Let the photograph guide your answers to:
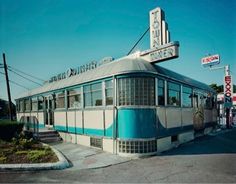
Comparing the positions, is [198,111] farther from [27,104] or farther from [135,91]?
[27,104]

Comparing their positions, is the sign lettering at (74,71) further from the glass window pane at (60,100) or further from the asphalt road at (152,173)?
the asphalt road at (152,173)

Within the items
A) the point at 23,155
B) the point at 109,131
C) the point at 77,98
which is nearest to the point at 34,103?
the point at 77,98

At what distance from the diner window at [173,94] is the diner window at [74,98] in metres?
5.19

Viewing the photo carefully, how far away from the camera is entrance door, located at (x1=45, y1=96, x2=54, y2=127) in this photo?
15734 millimetres

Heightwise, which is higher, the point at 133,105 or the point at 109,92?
the point at 109,92

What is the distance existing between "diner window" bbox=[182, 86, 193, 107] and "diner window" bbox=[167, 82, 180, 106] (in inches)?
31.4

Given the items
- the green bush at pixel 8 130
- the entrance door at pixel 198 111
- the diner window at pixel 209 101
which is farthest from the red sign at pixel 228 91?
the green bush at pixel 8 130

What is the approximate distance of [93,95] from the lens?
36.8ft

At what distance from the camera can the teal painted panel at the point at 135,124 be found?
9141mm

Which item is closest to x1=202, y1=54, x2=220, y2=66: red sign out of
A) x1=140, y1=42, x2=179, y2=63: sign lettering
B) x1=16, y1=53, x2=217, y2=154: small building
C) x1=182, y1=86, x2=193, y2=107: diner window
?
x1=16, y1=53, x2=217, y2=154: small building

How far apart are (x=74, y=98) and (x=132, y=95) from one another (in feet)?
16.5

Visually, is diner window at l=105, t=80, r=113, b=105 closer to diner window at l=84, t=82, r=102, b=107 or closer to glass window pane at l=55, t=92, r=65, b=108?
diner window at l=84, t=82, r=102, b=107

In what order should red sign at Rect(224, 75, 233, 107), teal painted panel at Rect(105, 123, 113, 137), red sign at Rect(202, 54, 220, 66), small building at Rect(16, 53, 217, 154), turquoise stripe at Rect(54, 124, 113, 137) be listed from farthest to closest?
red sign at Rect(202, 54, 220, 66) → red sign at Rect(224, 75, 233, 107) → turquoise stripe at Rect(54, 124, 113, 137) → teal painted panel at Rect(105, 123, 113, 137) → small building at Rect(16, 53, 217, 154)

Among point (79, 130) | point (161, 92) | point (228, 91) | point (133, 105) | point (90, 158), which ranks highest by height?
point (228, 91)
